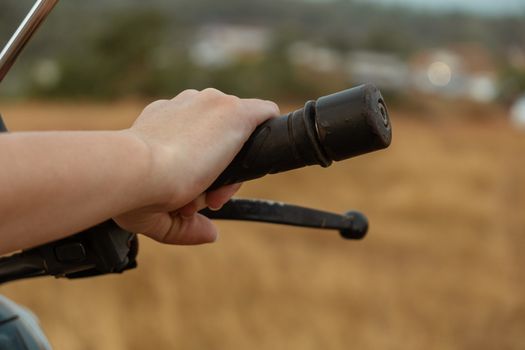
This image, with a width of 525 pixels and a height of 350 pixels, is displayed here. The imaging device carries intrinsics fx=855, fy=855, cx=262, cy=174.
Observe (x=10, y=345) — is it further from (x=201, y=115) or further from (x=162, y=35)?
(x=162, y=35)

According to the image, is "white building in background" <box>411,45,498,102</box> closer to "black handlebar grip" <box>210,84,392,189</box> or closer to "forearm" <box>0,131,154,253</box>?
"black handlebar grip" <box>210,84,392,189</box>

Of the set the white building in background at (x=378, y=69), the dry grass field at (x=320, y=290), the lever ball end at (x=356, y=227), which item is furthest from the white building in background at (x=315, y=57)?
the lever ball end at (x=356, y=227)

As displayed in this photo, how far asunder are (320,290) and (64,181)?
14.4 ft

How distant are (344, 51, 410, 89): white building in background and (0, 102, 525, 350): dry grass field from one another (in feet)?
76.7

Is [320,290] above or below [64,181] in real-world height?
below

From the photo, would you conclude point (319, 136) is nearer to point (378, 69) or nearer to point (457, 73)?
point (378, 69)

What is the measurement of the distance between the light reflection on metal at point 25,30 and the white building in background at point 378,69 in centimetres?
2976

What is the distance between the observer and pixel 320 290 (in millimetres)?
4980

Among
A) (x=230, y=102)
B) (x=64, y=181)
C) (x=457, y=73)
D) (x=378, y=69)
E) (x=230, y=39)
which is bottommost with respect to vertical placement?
(x=64, y=181)

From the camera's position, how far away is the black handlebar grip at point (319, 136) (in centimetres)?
73

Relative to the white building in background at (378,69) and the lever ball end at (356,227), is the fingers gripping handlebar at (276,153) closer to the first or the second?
the lever ball end at (356,227)

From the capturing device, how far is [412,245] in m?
6.92

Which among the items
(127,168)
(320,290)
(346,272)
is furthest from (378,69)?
(127,168)

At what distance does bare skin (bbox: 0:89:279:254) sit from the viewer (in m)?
0.66
